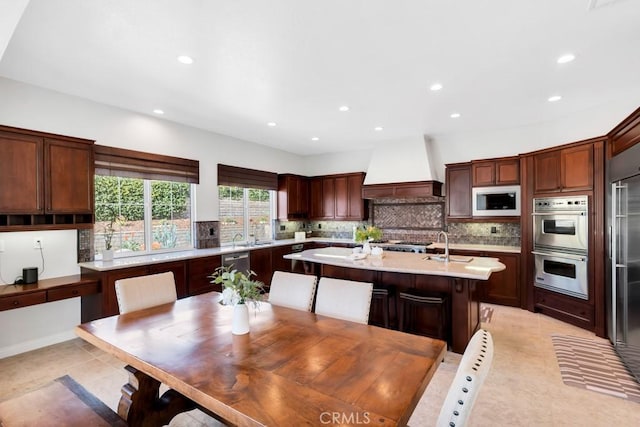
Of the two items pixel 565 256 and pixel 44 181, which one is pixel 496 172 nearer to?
pixel 565 256

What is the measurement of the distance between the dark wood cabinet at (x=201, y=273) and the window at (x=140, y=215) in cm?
63

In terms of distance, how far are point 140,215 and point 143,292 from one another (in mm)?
2389

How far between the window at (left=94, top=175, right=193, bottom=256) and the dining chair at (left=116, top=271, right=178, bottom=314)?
6.33 ft

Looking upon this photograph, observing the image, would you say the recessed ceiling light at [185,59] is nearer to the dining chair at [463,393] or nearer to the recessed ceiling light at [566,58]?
the dining chair at [463,393]

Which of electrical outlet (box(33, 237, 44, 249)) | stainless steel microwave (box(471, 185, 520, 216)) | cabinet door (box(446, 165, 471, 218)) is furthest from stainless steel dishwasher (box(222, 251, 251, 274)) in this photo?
stainless steel microwave (box(471, 185, 520, 216))

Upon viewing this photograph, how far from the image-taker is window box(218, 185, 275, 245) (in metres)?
5.66

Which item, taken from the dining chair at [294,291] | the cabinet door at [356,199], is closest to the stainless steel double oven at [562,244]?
the cabinet door at [356,199]

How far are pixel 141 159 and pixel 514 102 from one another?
5.00 meters

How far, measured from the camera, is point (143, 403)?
189 centimetres

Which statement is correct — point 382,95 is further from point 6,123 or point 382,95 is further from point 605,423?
point 6,123

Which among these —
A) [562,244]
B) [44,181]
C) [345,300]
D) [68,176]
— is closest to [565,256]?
[562,244]

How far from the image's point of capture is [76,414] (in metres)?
1.51

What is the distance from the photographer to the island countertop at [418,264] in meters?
2.93

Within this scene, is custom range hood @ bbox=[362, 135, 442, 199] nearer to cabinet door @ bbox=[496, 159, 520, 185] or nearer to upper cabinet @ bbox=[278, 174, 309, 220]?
cabinet door @ bbox=[496, 159, 520, 185]
